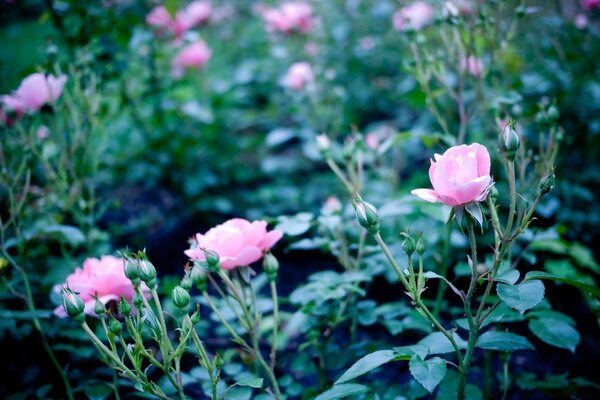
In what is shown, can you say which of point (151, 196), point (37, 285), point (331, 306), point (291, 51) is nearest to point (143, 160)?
point (151, 196)

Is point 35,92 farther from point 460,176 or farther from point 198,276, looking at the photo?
point 460,176

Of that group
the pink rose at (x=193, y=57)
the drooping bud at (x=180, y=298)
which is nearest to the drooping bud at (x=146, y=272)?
the drooping bud at (x=180, y=298)

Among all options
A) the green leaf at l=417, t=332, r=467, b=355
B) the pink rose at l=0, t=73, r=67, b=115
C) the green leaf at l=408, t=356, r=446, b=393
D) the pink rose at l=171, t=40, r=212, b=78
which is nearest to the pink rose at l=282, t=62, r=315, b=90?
the pink rose at l=171, t=40, r=212, b=78

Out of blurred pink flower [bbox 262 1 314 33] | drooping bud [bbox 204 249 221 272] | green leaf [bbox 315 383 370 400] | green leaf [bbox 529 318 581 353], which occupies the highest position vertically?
blurred pink flower [bbox 262 1 314 33]

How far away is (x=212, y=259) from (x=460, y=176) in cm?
46

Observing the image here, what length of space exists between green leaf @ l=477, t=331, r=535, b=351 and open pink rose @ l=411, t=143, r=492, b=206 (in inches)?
11.6

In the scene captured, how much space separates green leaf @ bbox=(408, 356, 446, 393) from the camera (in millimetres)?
695

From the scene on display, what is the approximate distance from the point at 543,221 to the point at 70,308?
1.99 metres

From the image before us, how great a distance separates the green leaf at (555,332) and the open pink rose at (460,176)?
17.8 inches

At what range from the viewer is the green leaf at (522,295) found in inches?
26.7

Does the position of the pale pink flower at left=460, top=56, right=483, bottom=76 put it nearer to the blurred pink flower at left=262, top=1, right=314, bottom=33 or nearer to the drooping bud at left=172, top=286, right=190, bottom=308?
the drooping bud at left=172, top=286, right=190, bottom=308

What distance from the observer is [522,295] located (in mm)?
716

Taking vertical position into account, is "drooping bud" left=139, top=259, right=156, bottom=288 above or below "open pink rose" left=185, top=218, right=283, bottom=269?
above

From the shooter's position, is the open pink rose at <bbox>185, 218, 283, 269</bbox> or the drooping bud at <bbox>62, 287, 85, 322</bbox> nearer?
the drooping bud at <bbox>62, 287, 85, 322</bbox>
